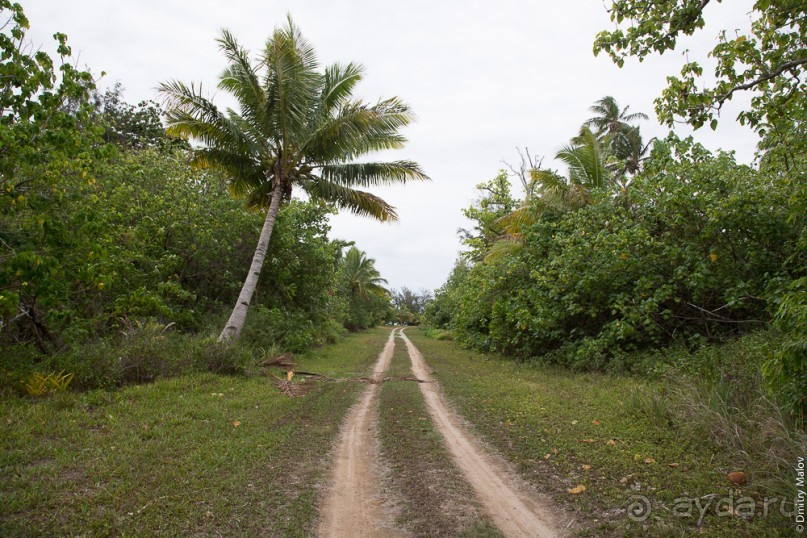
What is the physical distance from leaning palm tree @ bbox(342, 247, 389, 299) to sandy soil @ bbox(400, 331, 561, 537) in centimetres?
3360

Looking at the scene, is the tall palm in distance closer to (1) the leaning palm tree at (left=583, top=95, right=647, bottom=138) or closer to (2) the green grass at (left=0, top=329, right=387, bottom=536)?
(1) the leaning palm tree at (left=583, top=95, right=647, bottom=138)

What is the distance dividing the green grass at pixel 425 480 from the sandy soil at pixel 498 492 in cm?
12

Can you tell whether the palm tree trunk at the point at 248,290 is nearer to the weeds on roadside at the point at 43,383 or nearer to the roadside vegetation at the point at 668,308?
the weeds on roadside at the point at 43,383

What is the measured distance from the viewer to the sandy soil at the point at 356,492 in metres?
3.54

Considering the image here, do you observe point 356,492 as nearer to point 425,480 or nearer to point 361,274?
point 425,480

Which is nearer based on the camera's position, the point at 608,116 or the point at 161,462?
the point at 161,462

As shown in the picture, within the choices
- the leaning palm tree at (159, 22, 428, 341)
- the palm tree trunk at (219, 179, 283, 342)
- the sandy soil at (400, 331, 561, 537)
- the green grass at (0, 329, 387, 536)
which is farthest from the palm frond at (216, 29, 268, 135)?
the sandy soil at (400, 331, 561, 537)

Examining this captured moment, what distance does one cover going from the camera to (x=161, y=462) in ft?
15.4

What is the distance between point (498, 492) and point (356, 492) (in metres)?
1.40

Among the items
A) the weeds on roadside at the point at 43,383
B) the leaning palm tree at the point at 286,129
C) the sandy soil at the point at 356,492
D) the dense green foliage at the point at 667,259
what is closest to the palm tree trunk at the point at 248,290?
the leaning palm tree at the point at 286,129

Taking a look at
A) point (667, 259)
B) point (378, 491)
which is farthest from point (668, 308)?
point (378, 491)

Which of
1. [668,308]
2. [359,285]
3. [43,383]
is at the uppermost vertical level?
[359,285]

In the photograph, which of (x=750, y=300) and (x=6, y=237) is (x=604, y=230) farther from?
(x=6, y=237)

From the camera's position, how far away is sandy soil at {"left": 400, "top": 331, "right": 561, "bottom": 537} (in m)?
3.56
